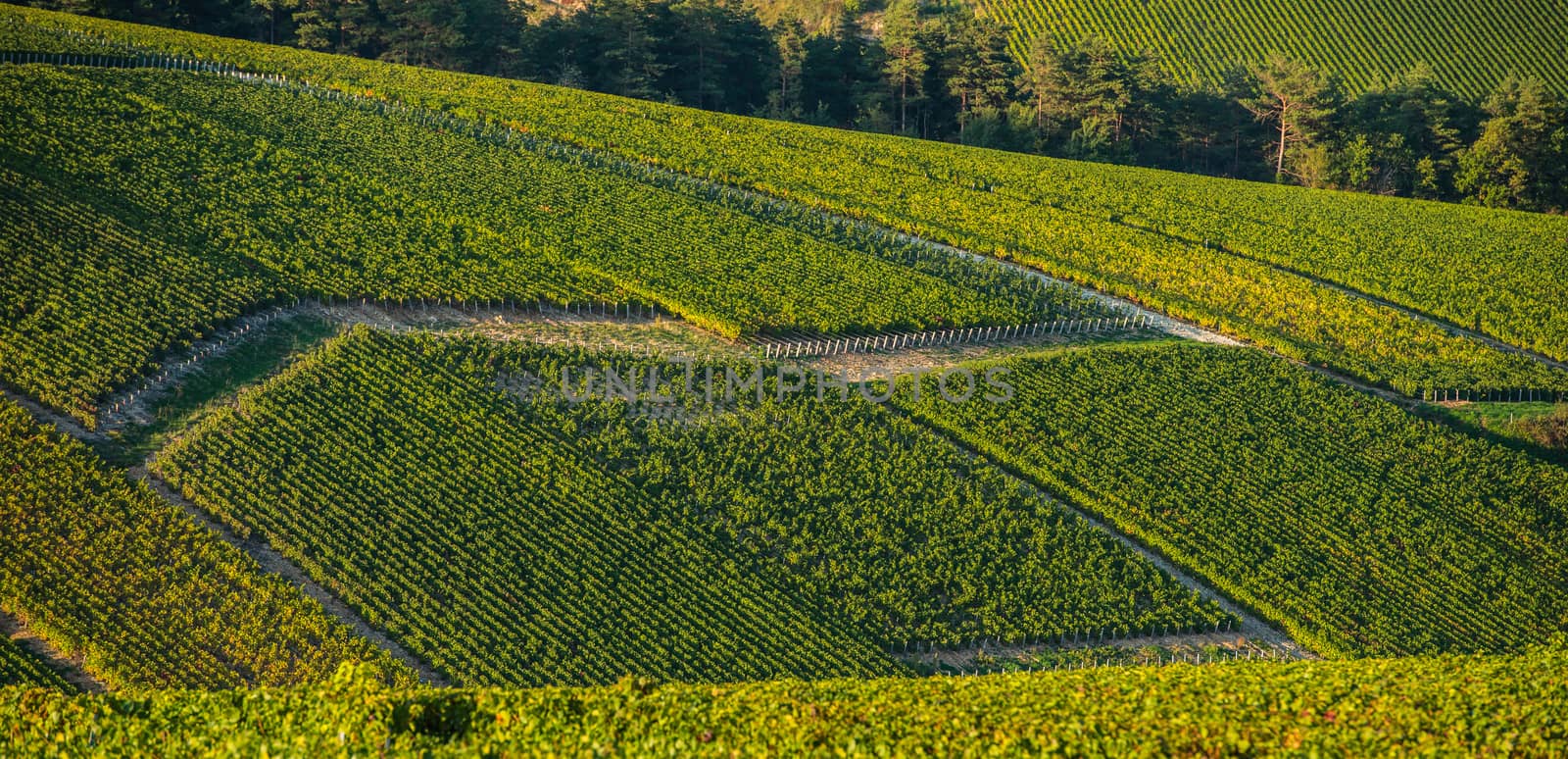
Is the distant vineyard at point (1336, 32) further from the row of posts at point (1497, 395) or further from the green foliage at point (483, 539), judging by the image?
the green foliage at point (483, 539)

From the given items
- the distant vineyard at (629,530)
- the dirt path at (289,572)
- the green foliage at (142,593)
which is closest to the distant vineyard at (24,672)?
the green foliage at (142,593)

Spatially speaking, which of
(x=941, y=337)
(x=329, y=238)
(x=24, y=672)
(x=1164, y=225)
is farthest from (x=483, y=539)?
(x=1164, y=225)

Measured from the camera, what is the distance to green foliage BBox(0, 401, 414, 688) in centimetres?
3594

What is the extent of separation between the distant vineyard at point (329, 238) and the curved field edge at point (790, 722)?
22841mm

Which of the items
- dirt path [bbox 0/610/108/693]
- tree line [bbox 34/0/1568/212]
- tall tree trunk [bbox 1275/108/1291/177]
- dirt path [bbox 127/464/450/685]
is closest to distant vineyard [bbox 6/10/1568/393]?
tree line [bbox 34/0/1568/212]

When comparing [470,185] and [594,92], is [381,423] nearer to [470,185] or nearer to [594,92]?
[470,185]

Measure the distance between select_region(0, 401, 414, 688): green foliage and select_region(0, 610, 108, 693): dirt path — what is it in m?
0.24

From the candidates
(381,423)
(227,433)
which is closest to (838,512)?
(381,423)

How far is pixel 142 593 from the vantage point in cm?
3809

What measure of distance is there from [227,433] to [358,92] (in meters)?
43.9

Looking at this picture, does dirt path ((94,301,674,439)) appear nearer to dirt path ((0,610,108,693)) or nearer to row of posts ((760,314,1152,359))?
row of posts ((760,314,1152,359))

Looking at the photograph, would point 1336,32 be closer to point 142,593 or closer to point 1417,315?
point 1417,315

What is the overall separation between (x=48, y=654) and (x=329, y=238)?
28435mm

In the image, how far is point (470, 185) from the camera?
7062cm
